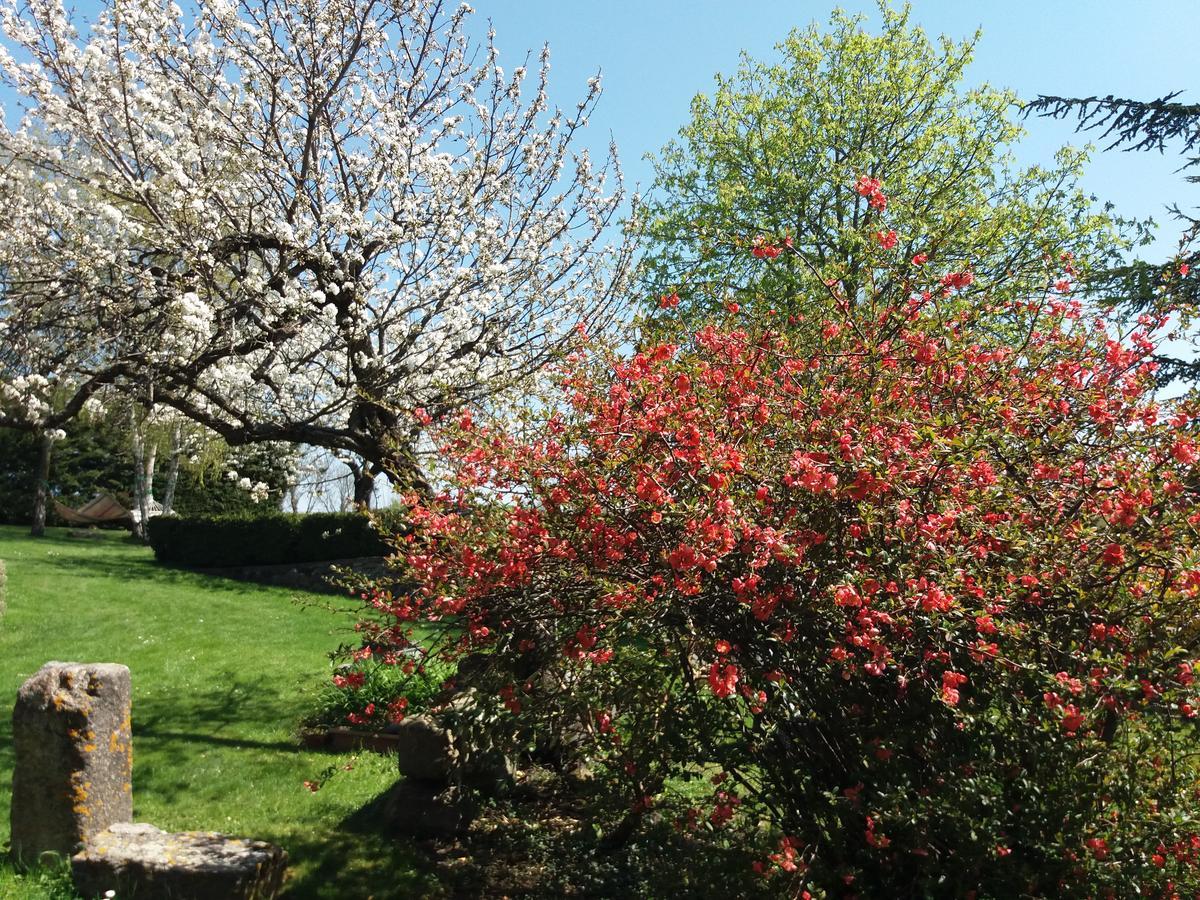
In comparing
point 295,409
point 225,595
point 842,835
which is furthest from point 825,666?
point 225,595

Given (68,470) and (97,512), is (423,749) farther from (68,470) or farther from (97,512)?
(68,470)

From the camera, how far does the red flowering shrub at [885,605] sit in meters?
2.97

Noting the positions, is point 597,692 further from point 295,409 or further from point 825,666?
point 295,409

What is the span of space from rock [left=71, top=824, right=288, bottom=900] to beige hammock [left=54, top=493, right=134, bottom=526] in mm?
30068

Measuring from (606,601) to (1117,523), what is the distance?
6.54ft

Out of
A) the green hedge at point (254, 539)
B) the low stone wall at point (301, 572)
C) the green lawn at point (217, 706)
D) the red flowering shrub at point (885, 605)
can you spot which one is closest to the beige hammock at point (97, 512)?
the green hedge at point (254, 539)

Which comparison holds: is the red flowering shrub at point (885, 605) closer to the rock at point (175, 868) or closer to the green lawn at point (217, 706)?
the rock at point (175, 868)

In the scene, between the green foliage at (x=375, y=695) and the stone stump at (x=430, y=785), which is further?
the green foliage at (x=375, y=695)

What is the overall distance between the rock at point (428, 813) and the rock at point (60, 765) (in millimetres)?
1626

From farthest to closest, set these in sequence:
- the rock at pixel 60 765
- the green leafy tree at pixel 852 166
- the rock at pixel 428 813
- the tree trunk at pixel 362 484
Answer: the green leafy tree at pixel 852 166 → the tree trunk at pixel 362 484 → the rock at pixel 428 813 → the rock at pixel 60 765

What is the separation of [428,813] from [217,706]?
12.3 ft

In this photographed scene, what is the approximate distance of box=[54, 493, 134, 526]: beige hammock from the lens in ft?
101

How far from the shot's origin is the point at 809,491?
3.31m

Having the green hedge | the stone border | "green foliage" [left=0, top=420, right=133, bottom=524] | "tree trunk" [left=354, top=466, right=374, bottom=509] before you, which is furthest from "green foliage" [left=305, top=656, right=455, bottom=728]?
"green foliage" [left=0, top=420, right=133, bottom=524]
